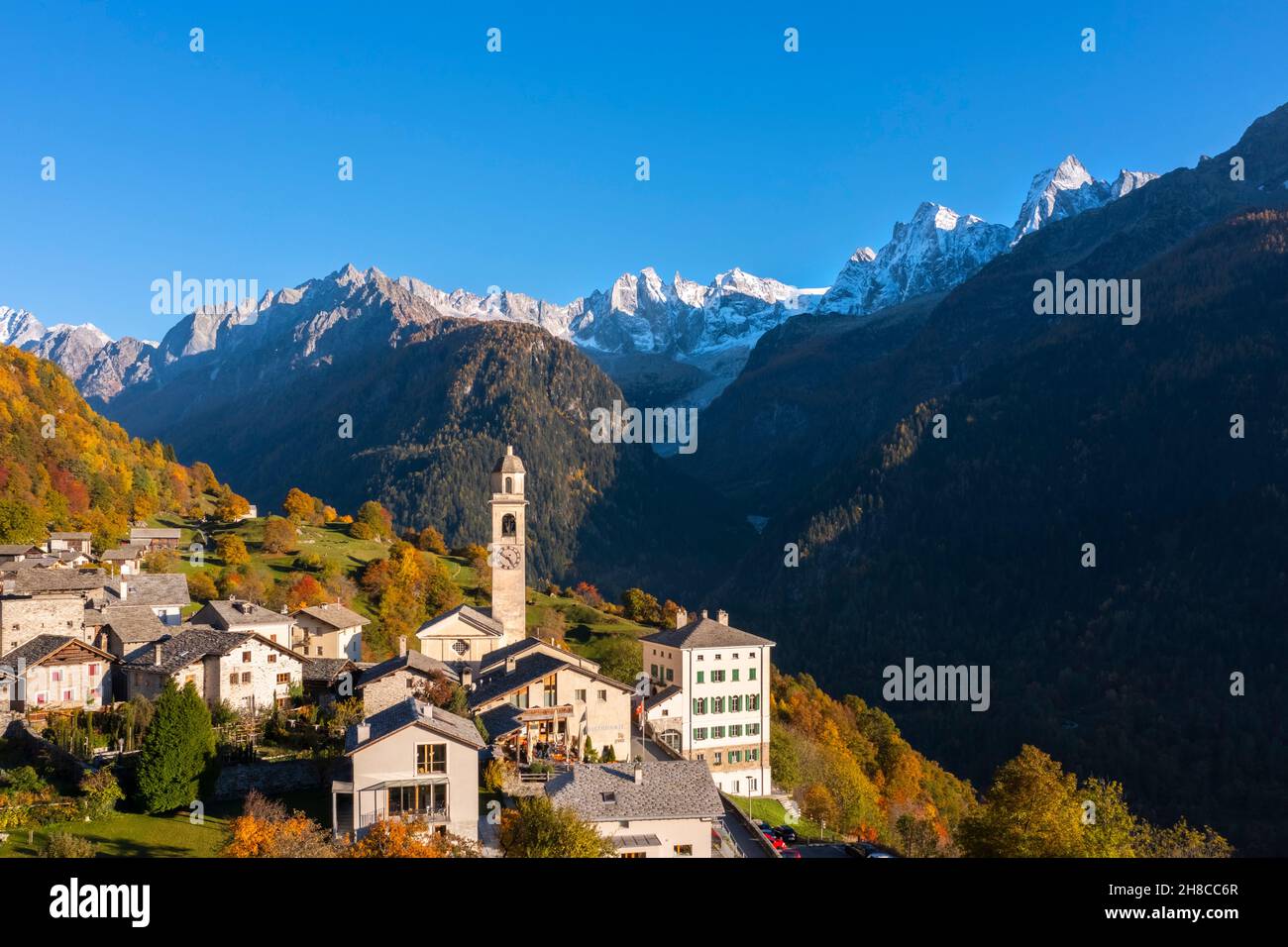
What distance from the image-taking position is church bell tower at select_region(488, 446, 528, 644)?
86.6 metres

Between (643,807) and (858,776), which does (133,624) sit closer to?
(643,807)

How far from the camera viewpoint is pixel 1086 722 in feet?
567

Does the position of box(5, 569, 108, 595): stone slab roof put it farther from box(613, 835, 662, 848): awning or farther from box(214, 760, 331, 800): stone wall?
box(613, 835, 662, 848): awning

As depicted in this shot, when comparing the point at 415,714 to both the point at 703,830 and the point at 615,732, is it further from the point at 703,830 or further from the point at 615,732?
the point at 615,732

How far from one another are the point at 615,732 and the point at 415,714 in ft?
64.1

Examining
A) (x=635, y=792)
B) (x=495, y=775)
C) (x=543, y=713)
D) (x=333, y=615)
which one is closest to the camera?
(x=635, y=792)

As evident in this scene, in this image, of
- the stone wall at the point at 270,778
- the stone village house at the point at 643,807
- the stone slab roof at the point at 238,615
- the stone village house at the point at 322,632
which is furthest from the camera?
the stone village house at the point at 322,632

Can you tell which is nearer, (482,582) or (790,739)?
(790,739)

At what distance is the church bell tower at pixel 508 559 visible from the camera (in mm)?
86562

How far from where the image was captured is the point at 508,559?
86812 millimetres

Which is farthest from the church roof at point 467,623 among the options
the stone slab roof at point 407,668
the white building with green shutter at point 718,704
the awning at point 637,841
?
the awning at point 637,841

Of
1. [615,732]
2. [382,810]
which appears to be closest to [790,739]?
[615,732]

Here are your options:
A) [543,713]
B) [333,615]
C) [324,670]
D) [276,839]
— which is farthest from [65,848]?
[333,615]

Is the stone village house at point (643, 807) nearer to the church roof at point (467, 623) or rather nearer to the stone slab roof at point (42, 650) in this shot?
the stone slab roof at point (42, 650)
